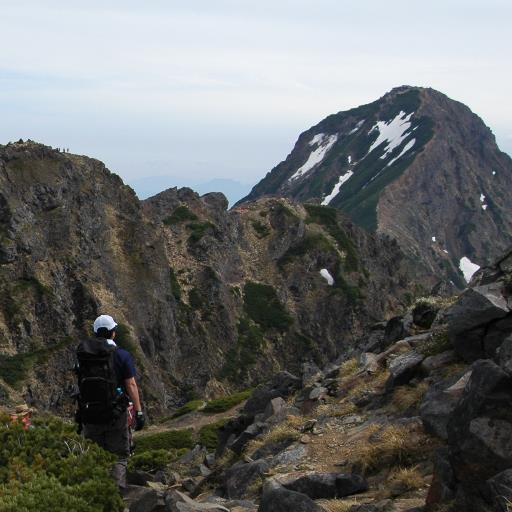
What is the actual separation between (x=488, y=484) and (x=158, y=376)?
82315 millimetres

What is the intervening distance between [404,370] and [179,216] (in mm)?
102620

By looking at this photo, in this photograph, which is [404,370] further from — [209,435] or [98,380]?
[209,435]

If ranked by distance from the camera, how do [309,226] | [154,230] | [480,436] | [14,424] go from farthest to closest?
[309,226] → [154,230] → [14,424] → [480,436]

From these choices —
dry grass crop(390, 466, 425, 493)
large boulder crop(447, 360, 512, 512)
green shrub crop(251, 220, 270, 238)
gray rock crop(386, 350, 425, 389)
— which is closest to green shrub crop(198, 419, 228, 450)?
gray rock crop(386, 350, 425, 389)

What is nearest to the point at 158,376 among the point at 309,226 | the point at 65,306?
the point at 65,306

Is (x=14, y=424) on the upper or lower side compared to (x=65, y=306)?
lower

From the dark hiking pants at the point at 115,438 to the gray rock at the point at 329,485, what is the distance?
12.9 feet

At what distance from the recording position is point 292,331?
117438 mm

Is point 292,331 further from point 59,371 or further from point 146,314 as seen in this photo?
point 59,371

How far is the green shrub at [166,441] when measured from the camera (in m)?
54.6

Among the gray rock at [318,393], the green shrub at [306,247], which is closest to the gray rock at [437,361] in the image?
the gray rock at [318,393]

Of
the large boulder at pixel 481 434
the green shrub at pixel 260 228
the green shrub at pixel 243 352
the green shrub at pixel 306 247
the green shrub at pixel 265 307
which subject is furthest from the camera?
the green shrub at pixel 260 228

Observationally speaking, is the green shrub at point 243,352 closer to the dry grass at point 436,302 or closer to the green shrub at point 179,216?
the green shrub at point 179,216

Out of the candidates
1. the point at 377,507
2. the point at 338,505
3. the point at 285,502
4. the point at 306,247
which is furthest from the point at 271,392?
the point at 306,247
